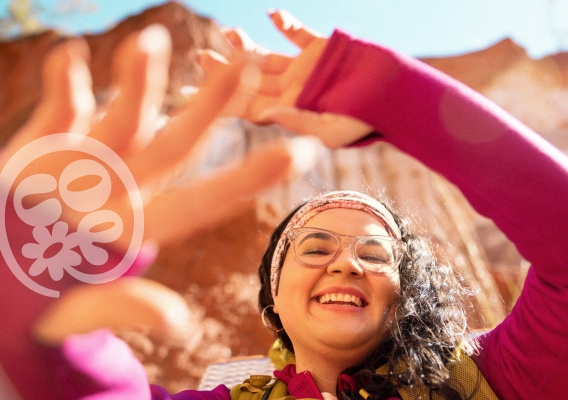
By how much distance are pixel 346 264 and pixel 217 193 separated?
1.95 feet

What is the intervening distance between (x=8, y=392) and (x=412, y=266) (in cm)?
79

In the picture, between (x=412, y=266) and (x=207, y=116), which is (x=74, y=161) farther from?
(x=412, y=266)

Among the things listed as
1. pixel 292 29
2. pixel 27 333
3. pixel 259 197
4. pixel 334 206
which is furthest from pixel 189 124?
pixel 259 197

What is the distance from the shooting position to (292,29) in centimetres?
80

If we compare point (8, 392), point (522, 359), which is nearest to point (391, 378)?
point (522, 359)

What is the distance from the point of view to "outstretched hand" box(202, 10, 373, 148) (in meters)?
0.70

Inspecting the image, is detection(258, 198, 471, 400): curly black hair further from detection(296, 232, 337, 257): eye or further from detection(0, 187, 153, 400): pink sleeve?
detection(0, 187, 153, 400): pink sleeve

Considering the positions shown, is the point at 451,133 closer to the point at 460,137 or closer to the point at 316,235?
the point at 460,137

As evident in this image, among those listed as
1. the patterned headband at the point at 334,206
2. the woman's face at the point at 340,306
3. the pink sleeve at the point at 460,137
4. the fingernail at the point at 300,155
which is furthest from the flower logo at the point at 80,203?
the patterned headband at the point at 334,206

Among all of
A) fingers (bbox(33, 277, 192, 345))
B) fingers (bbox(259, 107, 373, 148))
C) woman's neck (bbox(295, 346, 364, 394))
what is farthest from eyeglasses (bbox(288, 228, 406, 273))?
fingers (bbox(33, 277, 192, 345))

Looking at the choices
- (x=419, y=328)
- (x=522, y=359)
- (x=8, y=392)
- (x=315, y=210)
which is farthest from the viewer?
(x=315, y=210)

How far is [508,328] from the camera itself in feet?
3.22

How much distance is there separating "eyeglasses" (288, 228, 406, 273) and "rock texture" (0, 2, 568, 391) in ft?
0.87

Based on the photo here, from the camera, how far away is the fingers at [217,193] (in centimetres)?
42
